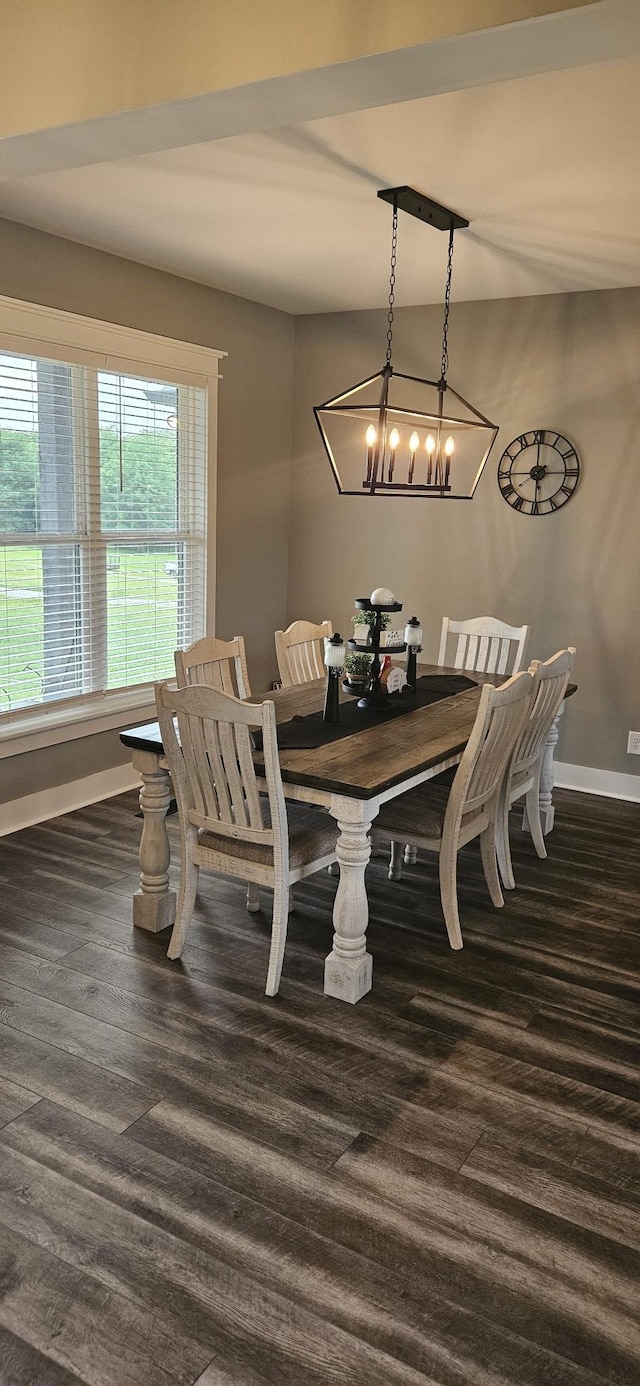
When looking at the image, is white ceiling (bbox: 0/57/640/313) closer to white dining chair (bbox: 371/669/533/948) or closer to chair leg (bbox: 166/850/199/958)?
white dining chair (bbox: 371/669/533/948)

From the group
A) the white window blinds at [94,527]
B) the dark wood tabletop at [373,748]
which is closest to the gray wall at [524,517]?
the white window blinds at [94,527]

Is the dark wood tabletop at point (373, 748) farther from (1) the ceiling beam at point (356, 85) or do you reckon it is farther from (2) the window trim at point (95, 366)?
(1) the ceiling beam at point (356, 85)

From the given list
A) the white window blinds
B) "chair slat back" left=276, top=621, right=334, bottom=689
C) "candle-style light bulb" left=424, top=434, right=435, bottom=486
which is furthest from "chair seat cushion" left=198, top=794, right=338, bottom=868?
the white window blinds

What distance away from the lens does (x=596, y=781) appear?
5227 millimetres

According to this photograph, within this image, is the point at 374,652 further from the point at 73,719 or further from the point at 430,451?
the point at 73,719

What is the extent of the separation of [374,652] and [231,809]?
953 millimetres

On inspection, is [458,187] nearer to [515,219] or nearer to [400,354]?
[515,219]

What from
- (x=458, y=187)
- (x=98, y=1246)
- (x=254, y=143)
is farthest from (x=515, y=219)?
(x=98, y=1246)

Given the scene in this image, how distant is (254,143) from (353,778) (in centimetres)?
193

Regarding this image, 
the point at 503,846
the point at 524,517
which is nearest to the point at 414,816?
the point at 503,846

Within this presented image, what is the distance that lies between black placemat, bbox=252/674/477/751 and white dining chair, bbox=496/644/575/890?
1.37ft

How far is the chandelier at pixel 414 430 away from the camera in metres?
3.37

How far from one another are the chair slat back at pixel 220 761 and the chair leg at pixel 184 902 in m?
0.16

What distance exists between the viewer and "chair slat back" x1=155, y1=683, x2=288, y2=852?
2.76 meters
